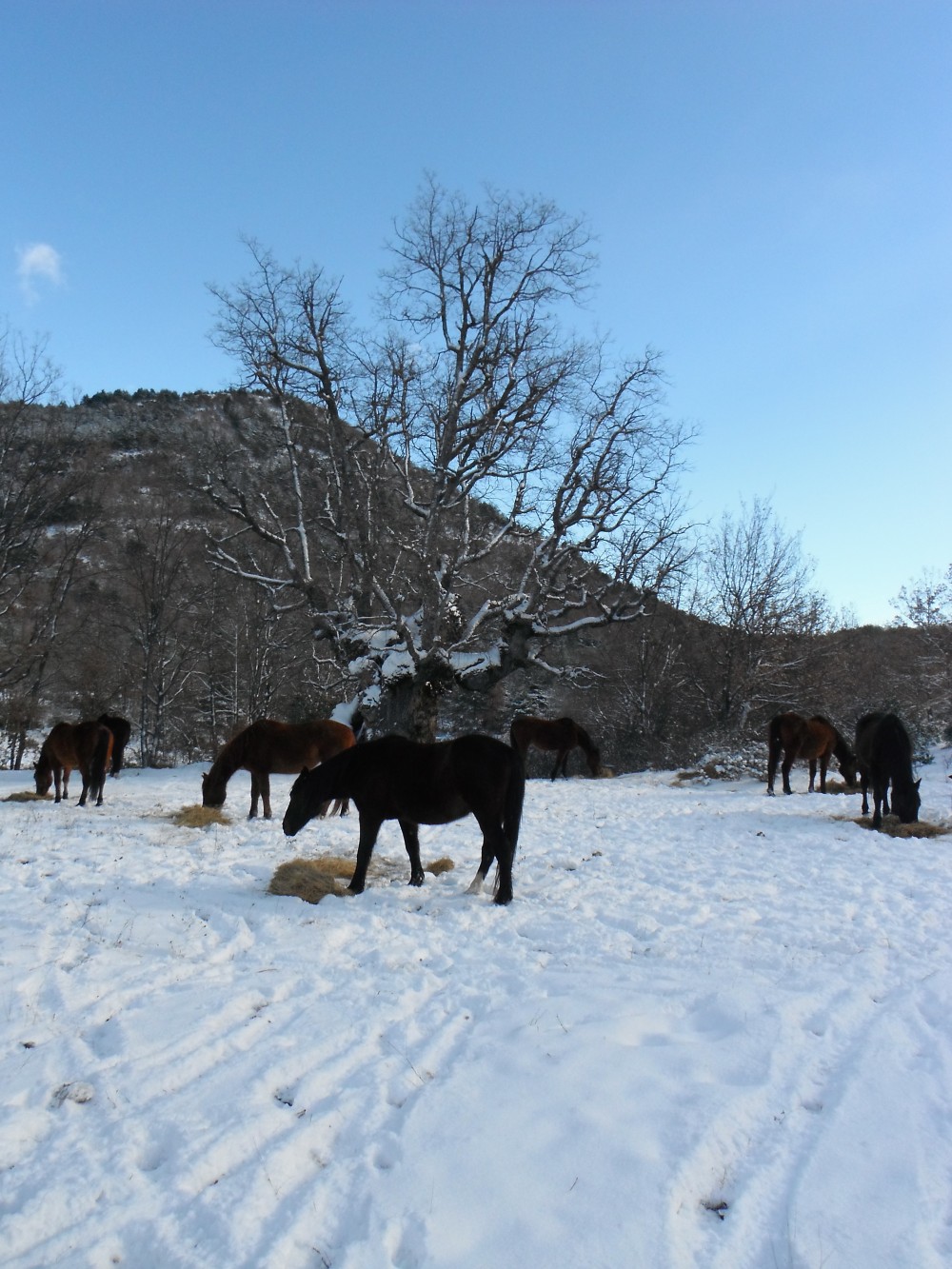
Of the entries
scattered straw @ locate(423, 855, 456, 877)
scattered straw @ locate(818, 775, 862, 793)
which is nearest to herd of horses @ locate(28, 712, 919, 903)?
scattered straw @ locate(818, 775, 862, 793)

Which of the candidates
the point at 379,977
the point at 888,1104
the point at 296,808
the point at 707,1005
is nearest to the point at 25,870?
the point at 296,808

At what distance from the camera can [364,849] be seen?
688 centimetres

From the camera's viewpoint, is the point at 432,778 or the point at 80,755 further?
the point at 80,755

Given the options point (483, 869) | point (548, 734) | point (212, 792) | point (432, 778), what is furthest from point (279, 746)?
point (548, 734)

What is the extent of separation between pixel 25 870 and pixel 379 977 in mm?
4277

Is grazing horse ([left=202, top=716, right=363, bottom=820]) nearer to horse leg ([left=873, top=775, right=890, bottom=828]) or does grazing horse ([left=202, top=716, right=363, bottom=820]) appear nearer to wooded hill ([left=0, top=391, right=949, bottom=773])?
wooded hill ([left=0, top=391, right=949, bottom=773])

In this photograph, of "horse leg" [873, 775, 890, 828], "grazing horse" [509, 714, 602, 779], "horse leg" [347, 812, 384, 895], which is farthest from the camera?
"grazing horse" [509, 714, 602, 779]

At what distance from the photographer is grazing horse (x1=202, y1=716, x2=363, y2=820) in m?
11.2

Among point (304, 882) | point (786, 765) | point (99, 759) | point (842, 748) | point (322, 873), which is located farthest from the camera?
point (842, 748)

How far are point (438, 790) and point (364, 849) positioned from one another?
926 mm

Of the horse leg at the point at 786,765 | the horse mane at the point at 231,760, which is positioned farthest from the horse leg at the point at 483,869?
the horse leg at the point at 786,765

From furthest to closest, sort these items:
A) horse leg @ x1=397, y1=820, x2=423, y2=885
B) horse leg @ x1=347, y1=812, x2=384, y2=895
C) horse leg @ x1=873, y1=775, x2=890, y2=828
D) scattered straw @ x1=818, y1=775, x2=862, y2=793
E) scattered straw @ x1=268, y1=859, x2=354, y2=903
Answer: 1. scattered straw @ x1=818, y1=775, x2=862, y2=793
2. horse leg @ x1=873, y1=775, x2=890, y2=828
3. horse leg @ x1=397, y1=820, x2=423, y2=885
4. horse leg @ x1=347, y1=812, x2=384, y2=895
5. scattered straw @ x1=268, y1=859, x2=354, y2=903

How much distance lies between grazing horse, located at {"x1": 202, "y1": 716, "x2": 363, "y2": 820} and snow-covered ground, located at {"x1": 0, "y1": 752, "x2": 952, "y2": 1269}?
4.46 metres

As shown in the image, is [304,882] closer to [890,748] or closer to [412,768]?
[412,768]
